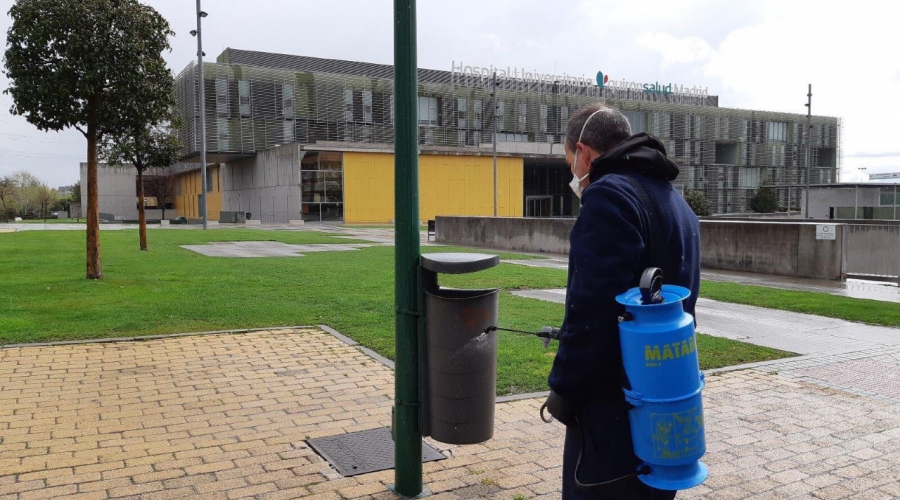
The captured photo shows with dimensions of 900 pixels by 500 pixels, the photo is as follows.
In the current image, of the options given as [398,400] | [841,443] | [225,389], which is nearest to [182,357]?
[225,389]

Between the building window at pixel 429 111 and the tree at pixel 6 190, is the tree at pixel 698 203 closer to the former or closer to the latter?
the building window at pixel 429 111

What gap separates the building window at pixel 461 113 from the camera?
6669 centimetres

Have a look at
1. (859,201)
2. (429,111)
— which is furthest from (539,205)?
(859,201)

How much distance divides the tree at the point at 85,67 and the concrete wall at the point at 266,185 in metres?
39.6

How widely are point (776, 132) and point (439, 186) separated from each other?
48127mm

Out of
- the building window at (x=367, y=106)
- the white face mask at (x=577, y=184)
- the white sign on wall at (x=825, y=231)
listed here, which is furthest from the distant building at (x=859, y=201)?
the white face mask at (x=577, y=184)

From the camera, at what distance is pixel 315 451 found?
4.43 meters

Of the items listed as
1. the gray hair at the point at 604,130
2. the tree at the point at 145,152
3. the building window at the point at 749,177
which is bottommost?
the gray hair at the point at 604,130

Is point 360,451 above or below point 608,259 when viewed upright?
below

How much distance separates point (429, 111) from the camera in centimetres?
6544

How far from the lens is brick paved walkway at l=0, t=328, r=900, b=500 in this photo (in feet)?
12.8

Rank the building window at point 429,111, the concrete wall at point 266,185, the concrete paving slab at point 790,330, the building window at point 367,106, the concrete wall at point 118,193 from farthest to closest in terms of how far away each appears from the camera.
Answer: the concrete wall at point 118,193 < the building window at point 429,111 < the building window at point 367,106 < the concrete wall at point 266,185 < the concrete paving slab at point 790,330

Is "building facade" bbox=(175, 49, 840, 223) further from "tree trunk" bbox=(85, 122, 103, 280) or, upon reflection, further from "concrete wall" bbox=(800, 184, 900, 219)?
"tree trunk" bbox=(85, 122, 103, 280)

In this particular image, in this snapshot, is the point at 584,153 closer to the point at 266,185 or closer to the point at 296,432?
the point at 296,432
